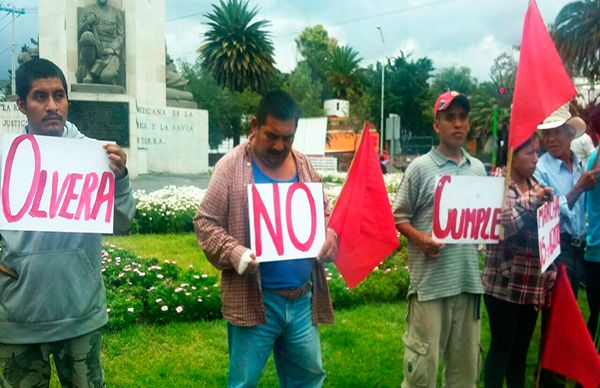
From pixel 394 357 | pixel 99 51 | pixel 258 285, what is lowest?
pixel 394 357

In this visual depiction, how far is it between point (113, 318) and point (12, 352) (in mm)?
3007

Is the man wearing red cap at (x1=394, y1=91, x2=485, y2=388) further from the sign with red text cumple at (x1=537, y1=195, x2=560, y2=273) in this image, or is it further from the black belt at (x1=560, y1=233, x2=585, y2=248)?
the black belt at (x1=560, y1=233, x2=585, y2=248)

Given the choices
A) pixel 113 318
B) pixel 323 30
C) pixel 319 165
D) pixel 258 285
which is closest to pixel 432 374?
pixel 258 285

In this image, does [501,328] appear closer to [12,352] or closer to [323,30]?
[12,352]

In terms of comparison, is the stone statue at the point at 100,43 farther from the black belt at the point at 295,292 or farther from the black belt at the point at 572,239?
the black belt at the point at 295,292

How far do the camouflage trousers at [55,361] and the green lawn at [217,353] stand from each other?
1.76 meters

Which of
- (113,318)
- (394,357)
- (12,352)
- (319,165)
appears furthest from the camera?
(319,165)

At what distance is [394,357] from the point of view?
200 inches

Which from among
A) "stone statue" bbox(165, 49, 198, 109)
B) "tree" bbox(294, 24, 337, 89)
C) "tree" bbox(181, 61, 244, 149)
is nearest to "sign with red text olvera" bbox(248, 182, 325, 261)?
"stone statue" bbox(165, 49, 198, 109)

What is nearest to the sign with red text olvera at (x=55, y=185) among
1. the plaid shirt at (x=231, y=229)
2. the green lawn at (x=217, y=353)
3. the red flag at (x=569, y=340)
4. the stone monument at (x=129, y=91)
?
the plaid shirt at (x=231, y=229)

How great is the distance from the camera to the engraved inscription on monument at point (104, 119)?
14945mm

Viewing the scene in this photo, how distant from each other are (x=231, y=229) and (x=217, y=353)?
2.53 metres

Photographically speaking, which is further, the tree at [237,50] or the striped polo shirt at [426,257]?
the tree at [237,50]

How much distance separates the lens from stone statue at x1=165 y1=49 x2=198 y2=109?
2052 centimetres
